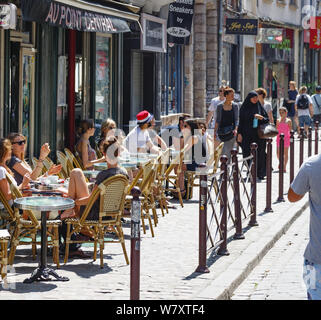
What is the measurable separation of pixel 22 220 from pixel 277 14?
31404 mm

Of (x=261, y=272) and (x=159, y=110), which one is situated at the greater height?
(x=159, y=110)

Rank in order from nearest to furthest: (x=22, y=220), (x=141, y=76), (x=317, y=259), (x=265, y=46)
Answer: (x=317, y=259), (x=22, y=220), (x=141, y=76), (x=265, y=46)

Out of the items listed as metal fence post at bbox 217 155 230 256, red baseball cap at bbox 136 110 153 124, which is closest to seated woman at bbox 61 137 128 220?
metal fence post at bbox 217 155 230 256

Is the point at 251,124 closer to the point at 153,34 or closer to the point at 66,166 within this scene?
the point at 153,34

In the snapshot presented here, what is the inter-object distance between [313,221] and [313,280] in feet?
1.32

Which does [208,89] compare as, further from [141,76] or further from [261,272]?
[261,272]

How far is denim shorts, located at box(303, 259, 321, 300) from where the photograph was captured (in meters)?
5.83

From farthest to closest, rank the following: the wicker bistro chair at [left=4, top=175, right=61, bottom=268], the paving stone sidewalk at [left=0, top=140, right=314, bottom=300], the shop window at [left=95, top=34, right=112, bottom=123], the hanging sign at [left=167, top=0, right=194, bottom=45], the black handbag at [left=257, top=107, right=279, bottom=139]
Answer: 1. the hanging sign at [left=167, top=0, right=194, bottom=45]
2. the shop window at [left=95, top=34, right=112, bottom=123]
3. the black handbag at [left=257, top=107, right=279, bottom=139]
4. the wicker bistro chair at [left=4, top=175, right=61, bottom=268]
5. the paving stone sidewalk at [left=0, top=140, right=314, bottom=300]

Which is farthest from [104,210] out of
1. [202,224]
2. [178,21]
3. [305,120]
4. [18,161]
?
[305,120]

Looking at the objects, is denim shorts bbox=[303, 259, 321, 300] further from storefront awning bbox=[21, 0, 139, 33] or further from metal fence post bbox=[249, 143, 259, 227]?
storefront awning bbox=[21, 0, 139, 33]

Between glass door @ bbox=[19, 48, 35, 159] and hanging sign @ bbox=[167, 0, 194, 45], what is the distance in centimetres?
837

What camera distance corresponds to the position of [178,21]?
73.4ft

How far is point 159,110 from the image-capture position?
22.3 m
